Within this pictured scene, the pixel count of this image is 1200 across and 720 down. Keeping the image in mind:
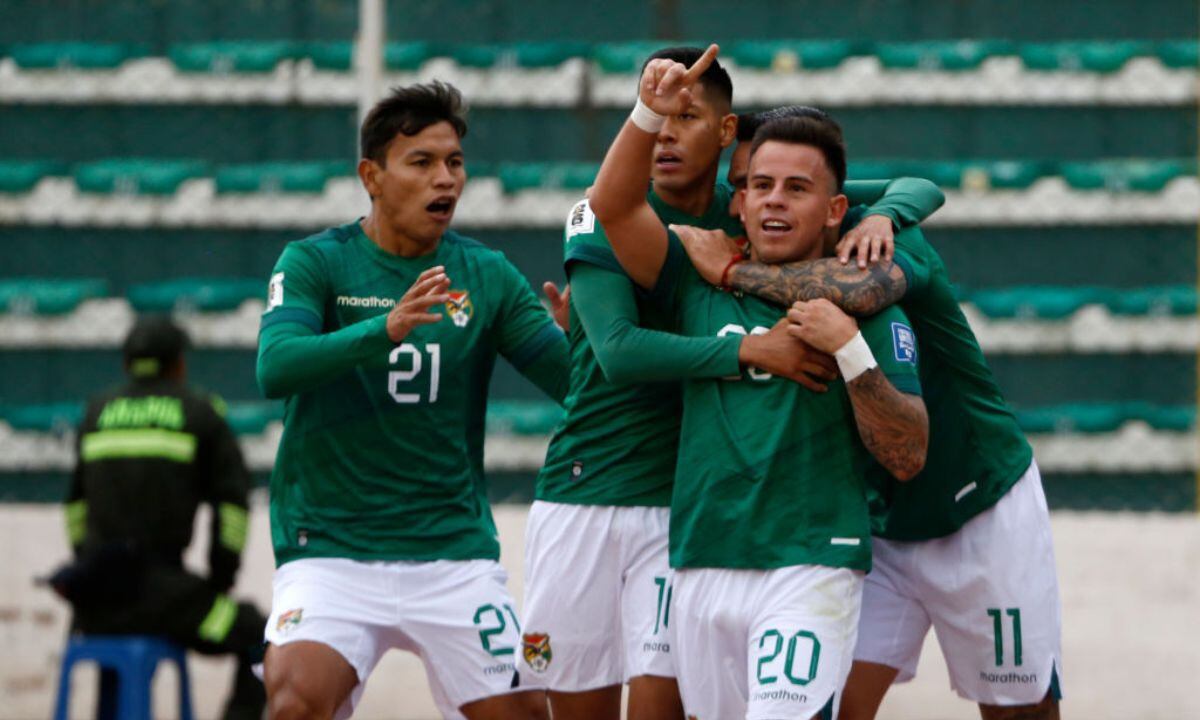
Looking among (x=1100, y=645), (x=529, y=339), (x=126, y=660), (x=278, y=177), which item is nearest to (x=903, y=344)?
(x=529, y=339)

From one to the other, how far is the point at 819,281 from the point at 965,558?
3.52 ft

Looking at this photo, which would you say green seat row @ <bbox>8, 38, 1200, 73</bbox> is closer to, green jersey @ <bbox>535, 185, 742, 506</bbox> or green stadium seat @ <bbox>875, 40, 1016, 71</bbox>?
green stadium seat @ <bbox>875, 40, 1016, 71</bbox>

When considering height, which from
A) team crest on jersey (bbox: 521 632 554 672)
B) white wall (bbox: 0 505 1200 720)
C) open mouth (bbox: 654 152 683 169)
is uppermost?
open mouth (bbox: 654 152 683 169)

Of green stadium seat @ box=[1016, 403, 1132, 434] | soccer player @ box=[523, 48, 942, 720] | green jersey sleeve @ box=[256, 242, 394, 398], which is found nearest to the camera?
soccer player @ box=[523, 48, 942, 720]

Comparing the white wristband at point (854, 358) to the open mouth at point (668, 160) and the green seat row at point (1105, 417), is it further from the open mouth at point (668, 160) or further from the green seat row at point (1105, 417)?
the green seat row at point (1105, 417)

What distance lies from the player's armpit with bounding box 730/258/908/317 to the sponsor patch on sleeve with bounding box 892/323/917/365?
61mm

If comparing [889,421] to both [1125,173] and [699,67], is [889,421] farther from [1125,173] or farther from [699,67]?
[1125,173]

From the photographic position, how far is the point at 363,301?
17.5ft

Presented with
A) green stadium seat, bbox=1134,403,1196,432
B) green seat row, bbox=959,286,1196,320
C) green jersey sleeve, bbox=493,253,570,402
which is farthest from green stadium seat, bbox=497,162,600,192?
green jersey sleeve, bbox=493,253,570,402

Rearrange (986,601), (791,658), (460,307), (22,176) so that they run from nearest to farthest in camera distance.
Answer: (791,658)
(986,601)
(460,307)
(22,176)

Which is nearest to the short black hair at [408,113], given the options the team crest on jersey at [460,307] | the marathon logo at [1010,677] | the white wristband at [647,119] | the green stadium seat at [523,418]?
the team crest on jersey at [460,307]

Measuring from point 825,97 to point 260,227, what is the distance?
3430mm

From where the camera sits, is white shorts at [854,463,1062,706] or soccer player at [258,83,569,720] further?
soccer player at [258,83,569,720]

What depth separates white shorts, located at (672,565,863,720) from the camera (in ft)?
13.5
